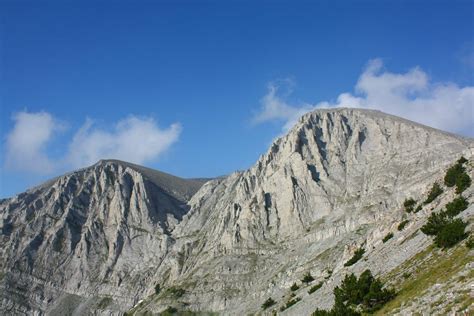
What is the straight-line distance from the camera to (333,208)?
199m

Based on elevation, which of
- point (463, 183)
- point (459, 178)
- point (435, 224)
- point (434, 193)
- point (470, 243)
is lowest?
point (470, 243)

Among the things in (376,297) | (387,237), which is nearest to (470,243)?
(376,297)

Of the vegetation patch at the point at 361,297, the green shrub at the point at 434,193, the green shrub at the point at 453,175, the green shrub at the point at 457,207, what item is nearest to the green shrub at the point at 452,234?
the vegetation patch at the point at 361,297

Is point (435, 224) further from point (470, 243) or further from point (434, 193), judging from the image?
point (434, 193)

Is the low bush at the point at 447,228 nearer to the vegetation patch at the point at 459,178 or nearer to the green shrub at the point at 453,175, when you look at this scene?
the vegetation patch at the point at 459,178

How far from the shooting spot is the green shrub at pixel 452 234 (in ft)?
133

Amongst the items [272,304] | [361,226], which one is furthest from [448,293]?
[361,226]

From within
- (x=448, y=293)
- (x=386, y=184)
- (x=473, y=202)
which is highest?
(x=386, y=184)

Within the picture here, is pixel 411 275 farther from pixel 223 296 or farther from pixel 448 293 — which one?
pixel 223 296

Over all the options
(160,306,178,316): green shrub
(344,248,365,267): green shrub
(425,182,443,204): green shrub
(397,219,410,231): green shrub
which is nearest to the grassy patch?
(397,219,410,231): green shrub

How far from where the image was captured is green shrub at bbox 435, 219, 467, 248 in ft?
133

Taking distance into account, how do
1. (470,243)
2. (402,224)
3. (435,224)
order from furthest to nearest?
(402,224)
(435,224)
(470,243)

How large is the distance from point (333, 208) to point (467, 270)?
169 metres

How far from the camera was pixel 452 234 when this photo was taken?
1608 inches
